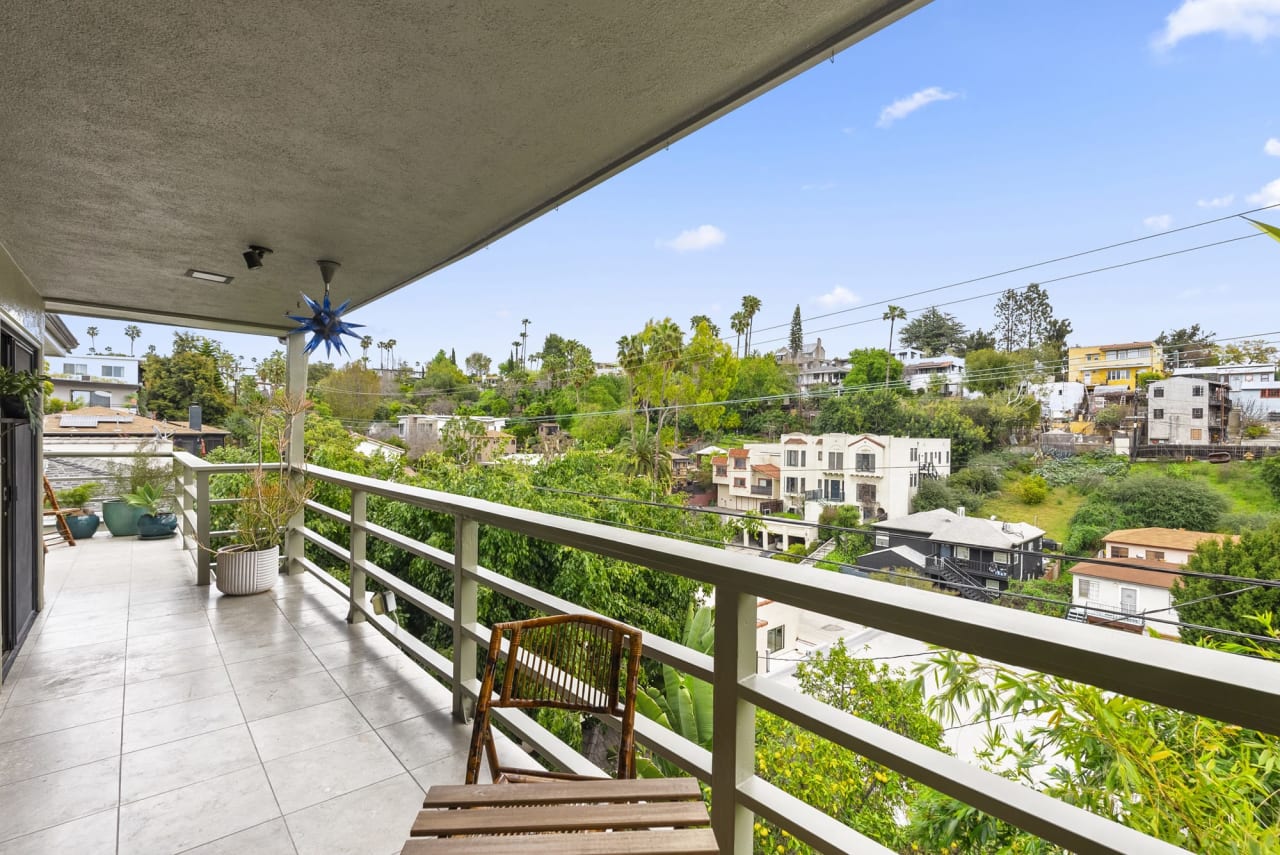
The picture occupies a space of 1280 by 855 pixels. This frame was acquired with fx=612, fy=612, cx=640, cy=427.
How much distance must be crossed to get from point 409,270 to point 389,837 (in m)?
3.30

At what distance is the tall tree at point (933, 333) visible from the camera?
42.5 ft

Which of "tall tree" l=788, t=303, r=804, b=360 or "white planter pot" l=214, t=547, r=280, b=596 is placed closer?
"white planter pot" l=214, t=547, r=280, b=596

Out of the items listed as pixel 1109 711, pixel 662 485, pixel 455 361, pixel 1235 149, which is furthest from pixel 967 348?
pixel 455 361

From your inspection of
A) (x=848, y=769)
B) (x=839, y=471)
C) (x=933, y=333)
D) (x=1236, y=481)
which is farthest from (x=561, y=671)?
(x=933, y=333)

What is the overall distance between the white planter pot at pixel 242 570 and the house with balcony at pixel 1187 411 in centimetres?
826

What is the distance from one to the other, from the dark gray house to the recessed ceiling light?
6250 millimetres

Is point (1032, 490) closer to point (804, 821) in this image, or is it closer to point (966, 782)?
point (804, 821)

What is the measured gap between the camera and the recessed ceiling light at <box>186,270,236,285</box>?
156 inches

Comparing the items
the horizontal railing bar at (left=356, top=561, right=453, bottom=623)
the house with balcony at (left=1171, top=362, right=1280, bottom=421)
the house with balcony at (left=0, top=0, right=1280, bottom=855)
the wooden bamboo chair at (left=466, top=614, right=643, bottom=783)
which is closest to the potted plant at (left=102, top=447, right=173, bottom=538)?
the house with balcony at (left=0, top=0, right=1280, bottom=855)

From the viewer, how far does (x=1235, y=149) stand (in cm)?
1199

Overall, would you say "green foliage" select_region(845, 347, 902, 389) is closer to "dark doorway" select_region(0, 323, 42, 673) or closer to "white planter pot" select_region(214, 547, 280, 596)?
"white planter pot" select_region(214, 547, 280, 596)

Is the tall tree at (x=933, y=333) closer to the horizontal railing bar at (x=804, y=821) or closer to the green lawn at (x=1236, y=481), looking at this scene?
the green lawn at (x=1236, y=481)

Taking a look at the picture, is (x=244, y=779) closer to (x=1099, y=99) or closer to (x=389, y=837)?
(x=389, y=837)

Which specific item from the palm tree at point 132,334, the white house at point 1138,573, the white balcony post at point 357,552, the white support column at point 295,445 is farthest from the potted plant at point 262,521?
the palm tree at point 132,334
